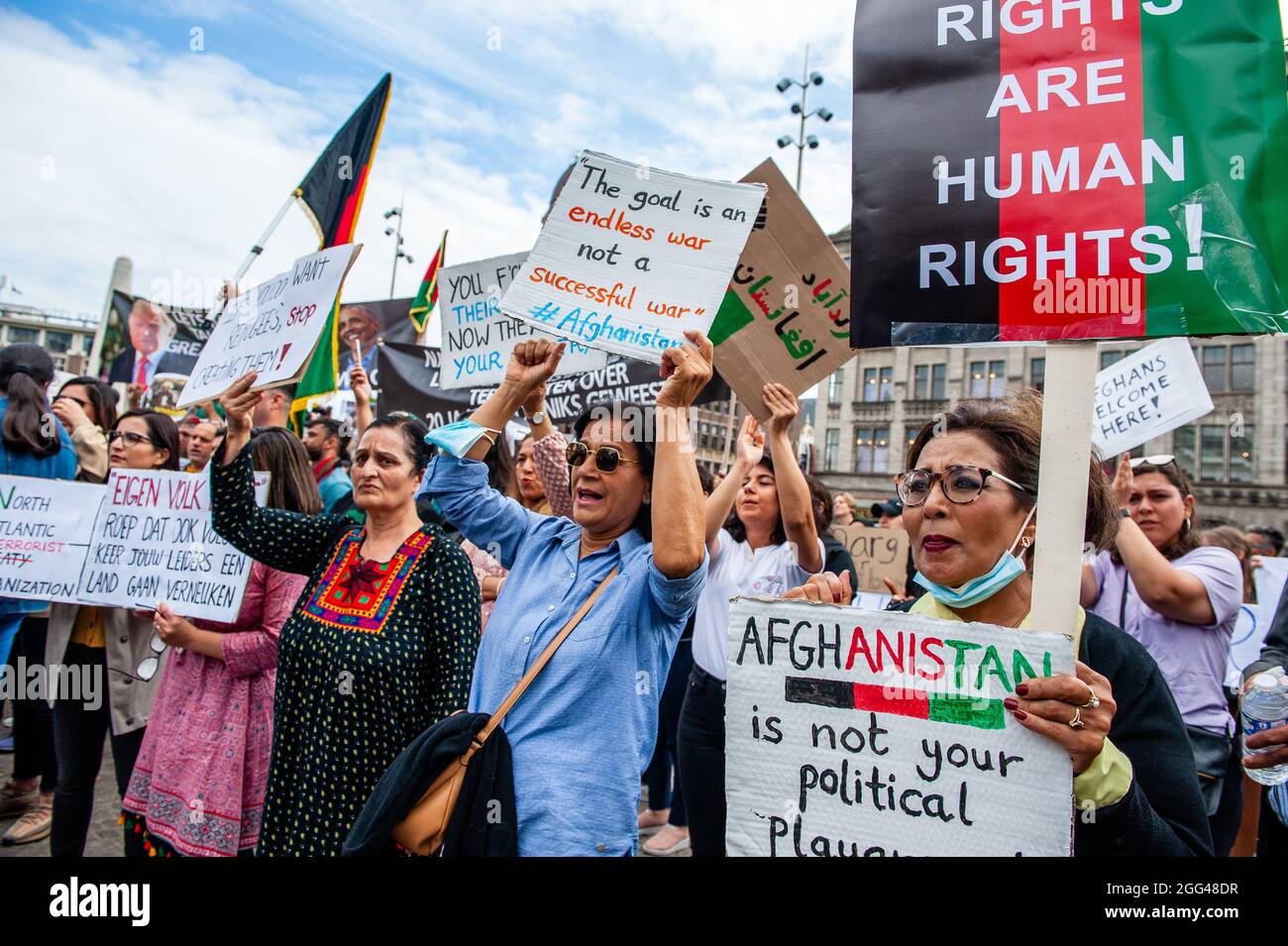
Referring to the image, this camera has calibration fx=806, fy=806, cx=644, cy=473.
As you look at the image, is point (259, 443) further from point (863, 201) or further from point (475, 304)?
point (863, 201)

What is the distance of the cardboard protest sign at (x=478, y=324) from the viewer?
15.6 ft

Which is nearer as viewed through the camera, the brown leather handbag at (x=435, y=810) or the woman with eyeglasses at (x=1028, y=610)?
the woman with eyeglasses at (x=1028, y=610)

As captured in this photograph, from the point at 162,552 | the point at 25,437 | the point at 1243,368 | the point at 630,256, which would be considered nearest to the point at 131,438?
the point at 25,437

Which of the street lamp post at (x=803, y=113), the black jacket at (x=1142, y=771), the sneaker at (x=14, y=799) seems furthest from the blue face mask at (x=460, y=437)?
the street lamp post at (x=803, y=113)

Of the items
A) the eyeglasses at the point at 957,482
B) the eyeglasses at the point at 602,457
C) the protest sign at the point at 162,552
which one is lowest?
the protest sign at the point at 162,552

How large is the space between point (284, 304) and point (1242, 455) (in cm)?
4444

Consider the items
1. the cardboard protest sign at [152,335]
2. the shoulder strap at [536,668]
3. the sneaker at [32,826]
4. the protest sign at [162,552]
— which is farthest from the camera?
the cardboard protest sign at [152,335]

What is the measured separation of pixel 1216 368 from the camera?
38.4 m

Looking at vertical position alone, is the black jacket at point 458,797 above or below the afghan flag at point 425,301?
below

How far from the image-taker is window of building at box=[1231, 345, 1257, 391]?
36.9 metres

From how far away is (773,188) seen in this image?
127 inches

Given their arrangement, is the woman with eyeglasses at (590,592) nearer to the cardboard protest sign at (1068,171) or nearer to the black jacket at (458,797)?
the black jacket at (458,797)

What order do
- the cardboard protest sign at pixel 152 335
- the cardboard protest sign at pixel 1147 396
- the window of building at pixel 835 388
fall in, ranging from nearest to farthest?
the cardboard protest sign at pixel 1147 396, the cardboard protest sign at pixel 152 335, the window of building at pixel 835 388
